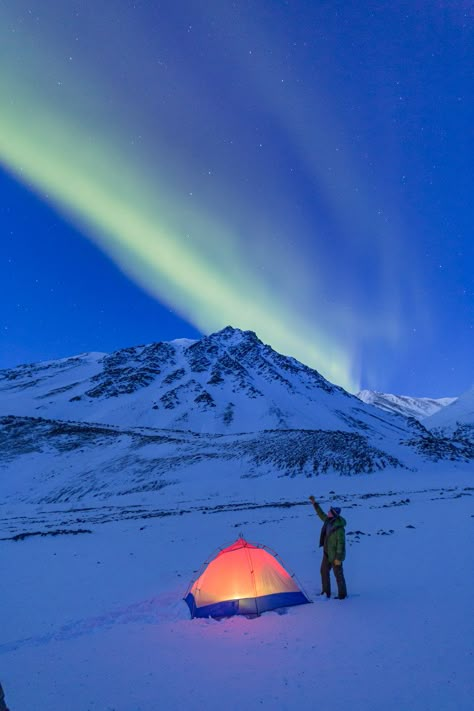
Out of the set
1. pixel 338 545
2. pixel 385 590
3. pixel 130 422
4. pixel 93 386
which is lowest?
pixel 385 590

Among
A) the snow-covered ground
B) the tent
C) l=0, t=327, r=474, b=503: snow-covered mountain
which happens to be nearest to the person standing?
the snow-covered ground

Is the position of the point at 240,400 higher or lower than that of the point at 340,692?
higher

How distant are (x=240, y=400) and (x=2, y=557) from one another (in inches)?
4247

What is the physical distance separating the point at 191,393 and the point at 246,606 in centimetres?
11881

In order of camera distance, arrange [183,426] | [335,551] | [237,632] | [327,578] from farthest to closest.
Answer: [183,426], [327,578], [335,551], [237,632]

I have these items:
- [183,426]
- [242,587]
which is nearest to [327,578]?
[242,587]

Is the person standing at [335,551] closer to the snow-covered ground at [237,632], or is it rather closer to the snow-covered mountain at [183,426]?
the snow-covered ground at [237,632]

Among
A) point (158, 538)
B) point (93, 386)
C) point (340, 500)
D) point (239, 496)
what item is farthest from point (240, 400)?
point (158, 538)

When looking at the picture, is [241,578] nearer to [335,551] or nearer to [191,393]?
[335,551]

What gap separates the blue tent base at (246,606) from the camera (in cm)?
893

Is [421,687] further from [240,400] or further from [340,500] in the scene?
[240,400]

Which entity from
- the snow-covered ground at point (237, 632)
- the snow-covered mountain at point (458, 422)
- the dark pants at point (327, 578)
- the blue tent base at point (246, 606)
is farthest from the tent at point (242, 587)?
the snow-covered mountain at point (458, 422)

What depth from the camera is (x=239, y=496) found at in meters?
37.9

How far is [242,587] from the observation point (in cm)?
928
